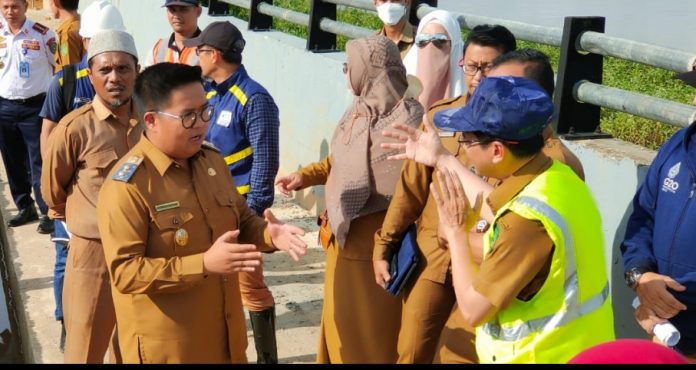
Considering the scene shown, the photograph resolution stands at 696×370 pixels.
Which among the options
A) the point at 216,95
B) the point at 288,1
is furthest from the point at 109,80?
the point at 288,1

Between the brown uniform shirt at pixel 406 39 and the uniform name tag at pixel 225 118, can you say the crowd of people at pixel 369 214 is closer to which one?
the uniform name tag at pixel 225 118

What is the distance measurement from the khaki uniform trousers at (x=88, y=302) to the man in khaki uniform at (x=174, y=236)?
0.90 m

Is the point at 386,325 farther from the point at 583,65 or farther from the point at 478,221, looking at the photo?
the point at 583,65

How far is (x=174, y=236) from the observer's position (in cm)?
394

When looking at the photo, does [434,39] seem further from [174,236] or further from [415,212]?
[174,236]

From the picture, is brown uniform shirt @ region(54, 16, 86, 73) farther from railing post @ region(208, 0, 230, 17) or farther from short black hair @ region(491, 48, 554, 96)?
short black hair @ region(491, 48, 554, 96)

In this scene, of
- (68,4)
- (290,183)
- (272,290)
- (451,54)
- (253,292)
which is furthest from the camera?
(68,4)

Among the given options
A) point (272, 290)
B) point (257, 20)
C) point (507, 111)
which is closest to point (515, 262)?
point (507, 111)

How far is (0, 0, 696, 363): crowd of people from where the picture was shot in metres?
3.10

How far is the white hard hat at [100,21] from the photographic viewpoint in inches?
236

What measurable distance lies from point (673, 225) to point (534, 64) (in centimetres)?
86

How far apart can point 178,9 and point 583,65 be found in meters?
3.01

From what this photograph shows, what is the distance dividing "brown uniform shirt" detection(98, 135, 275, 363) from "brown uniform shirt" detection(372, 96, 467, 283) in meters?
0.58

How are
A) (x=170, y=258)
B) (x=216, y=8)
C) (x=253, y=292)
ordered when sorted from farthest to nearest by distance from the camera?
(x=216, y=8)
(x=253, y=292)
(x=170, y=258)
